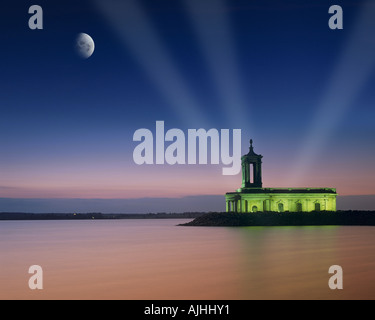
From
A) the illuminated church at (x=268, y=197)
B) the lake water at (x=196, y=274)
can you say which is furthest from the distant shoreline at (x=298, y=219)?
the lake water at (x=196, y=274)

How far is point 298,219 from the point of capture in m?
97.1

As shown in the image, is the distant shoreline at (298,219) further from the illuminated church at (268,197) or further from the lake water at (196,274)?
the lake water at (196,274)

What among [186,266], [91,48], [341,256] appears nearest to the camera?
[186,266]

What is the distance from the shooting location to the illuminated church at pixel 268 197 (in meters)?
100

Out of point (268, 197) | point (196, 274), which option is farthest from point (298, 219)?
point (196, 274)

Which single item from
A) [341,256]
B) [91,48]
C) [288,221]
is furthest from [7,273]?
[288,221]

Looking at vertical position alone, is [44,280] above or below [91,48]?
below

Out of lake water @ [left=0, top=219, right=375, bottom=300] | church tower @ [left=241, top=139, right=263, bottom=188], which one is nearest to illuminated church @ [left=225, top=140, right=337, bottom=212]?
church tower @ [left=241, top=139, right=263, bottom=188]

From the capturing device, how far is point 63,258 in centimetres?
3938

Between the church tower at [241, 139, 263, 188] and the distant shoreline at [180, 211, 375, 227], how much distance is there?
735 centimetres
